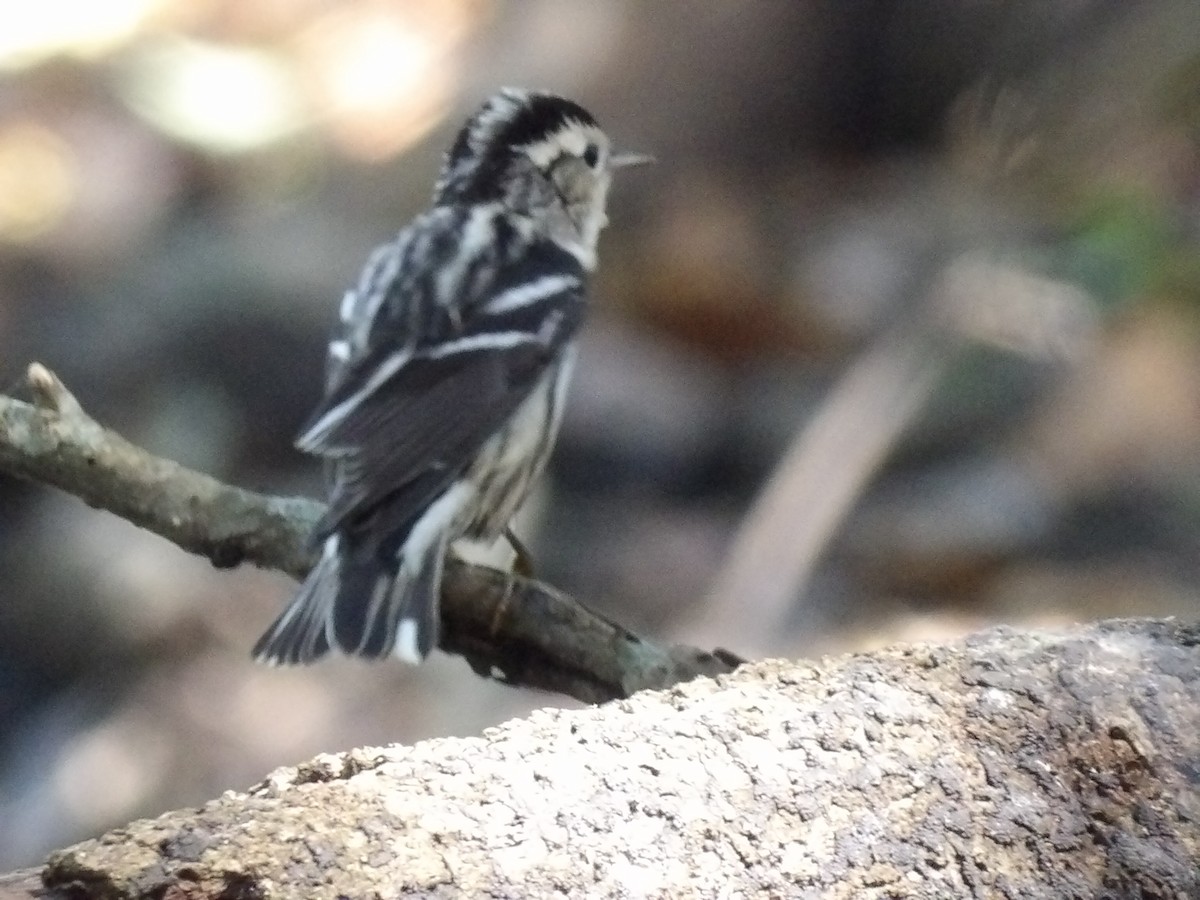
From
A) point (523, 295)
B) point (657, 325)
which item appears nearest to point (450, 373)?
point (523, 295)

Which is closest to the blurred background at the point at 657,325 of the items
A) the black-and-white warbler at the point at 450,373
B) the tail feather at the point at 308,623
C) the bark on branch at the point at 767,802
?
the black-and-white warbler at the point at 450,373

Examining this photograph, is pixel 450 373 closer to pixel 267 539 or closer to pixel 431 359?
pixel 431 359

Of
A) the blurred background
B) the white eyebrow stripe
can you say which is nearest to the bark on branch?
the white eyebrow stripe

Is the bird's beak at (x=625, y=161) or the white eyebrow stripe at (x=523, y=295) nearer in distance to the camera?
the white eyebrow stripe at (x=523, y=295)

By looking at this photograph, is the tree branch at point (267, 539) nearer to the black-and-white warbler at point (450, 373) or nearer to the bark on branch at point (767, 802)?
the black-and-white warbler at point (450, 373)

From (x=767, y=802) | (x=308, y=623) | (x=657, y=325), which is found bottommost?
(x=767, y=802)

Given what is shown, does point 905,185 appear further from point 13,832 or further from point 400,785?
point 400,785
